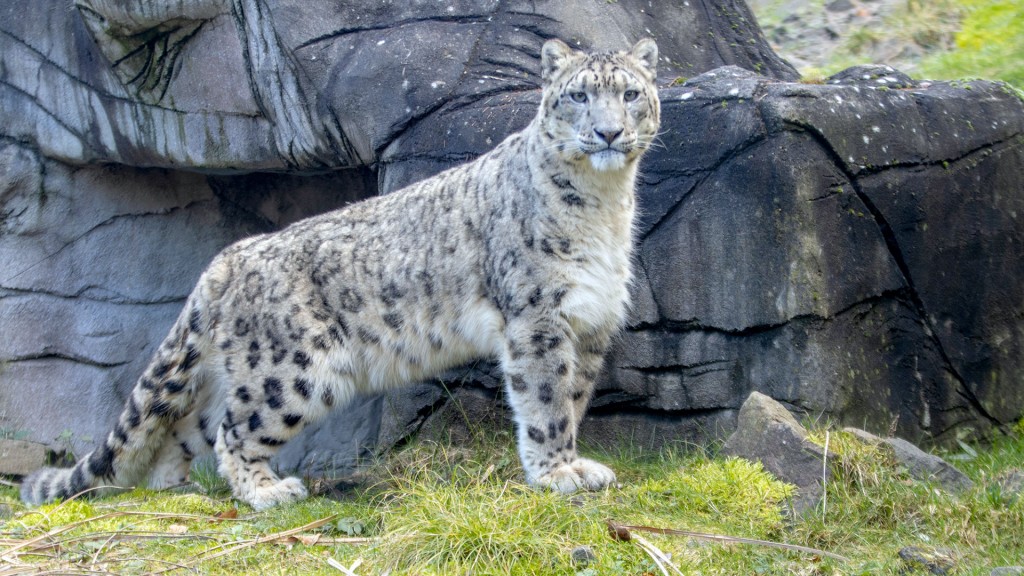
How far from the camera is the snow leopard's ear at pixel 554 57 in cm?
517

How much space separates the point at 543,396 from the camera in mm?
5113

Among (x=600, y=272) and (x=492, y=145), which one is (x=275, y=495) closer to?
(x=600, y=272)

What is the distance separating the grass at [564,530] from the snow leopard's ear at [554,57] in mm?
2021

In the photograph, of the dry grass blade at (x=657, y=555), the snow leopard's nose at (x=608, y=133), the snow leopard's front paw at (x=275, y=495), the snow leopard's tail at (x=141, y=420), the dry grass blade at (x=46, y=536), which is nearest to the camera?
the dry grass blade at (x=657, y=555)

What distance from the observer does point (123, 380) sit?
27.2ft

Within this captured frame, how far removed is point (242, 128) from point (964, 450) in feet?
16.8

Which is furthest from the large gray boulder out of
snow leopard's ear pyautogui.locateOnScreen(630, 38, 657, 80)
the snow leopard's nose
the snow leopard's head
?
the snow leopard's nose

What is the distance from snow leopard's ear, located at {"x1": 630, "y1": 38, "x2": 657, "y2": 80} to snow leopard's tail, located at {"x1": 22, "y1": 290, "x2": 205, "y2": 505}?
2.77 m

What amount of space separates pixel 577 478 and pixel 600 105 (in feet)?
5.79

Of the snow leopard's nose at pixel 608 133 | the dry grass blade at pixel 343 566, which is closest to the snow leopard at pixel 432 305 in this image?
the snow leopard's nose at pixel 608 133

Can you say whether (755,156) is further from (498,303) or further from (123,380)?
(123,380)

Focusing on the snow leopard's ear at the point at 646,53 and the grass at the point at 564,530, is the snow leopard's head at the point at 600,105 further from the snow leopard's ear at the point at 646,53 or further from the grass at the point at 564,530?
the grass at the point at 564,530

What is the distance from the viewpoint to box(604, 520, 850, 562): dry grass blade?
403 centimetres

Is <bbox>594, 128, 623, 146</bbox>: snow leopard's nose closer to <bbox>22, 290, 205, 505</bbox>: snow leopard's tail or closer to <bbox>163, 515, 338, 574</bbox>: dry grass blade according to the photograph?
<bbox>163, 515, 338, 574</bbox>: dry grass blade
